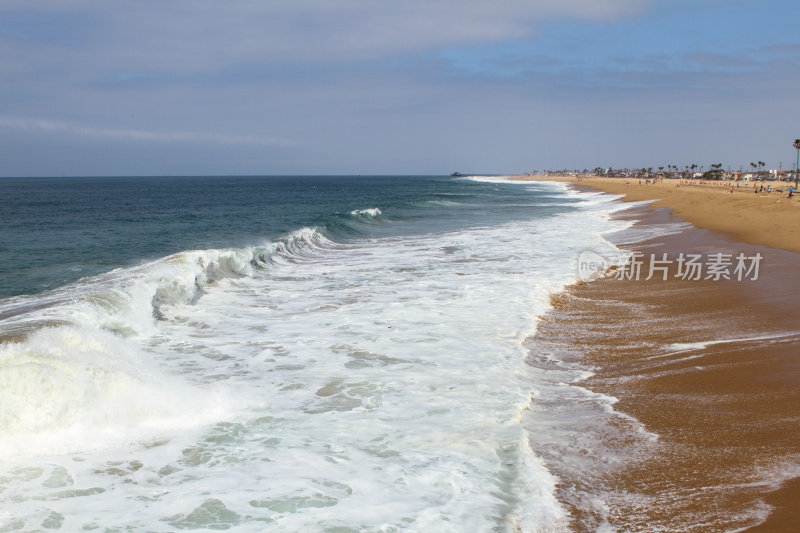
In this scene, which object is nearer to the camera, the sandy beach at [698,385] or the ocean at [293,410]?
the sandy beach at [698,385]

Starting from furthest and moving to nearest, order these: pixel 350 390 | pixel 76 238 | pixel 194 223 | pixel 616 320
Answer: pixel 194 223 → pixel 76 238 → pixel 616 320 → pixel 350 390

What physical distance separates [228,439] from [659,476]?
12.3 ft

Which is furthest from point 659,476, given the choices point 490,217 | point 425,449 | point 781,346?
point 490,217

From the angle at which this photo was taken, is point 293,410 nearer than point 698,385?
Yes

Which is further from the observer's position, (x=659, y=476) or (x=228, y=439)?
(x=228, y=439)

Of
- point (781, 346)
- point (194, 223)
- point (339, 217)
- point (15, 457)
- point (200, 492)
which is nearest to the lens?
point (200, 492)

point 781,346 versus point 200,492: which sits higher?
point 781,346

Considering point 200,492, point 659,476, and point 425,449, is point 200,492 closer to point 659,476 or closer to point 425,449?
point 425,449

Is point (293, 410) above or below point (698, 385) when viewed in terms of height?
below

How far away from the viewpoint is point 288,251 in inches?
821

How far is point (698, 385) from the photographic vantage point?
6.52 meters

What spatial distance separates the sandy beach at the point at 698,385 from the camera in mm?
4191

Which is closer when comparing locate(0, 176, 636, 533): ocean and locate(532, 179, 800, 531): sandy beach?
locate(532, 179, 800, 531): sandy beach

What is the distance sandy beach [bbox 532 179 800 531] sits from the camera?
4.19 meters
